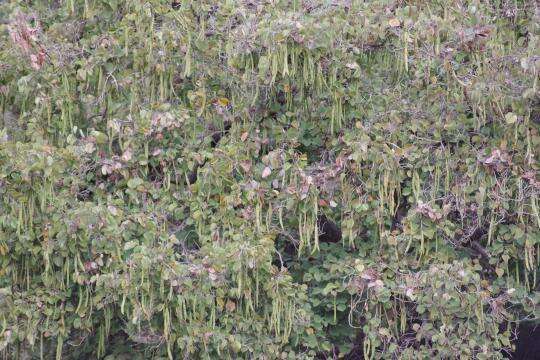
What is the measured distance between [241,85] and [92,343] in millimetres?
1244

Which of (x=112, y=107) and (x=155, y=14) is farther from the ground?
(x=155, y=14)

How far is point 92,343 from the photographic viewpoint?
3.96m

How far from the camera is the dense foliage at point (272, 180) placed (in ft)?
11.4

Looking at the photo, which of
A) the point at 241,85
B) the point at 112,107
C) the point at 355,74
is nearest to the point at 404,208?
the point at 355,74

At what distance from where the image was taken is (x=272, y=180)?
12.2ft

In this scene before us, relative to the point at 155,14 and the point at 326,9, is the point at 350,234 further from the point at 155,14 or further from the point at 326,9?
the point at 155,14

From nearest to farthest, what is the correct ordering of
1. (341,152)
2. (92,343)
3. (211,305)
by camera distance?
(211,305)
(341,152)
(92,343)

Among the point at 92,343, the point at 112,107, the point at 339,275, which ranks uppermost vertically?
the point at 112,107

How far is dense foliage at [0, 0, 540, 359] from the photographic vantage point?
11.4ft

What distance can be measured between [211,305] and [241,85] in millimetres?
918

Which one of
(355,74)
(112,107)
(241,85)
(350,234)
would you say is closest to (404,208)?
(350,234)

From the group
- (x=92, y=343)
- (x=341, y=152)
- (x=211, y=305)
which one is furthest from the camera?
(x=92, y=343)

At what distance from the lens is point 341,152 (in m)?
3.70

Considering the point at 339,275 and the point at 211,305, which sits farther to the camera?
the point at 339,275
